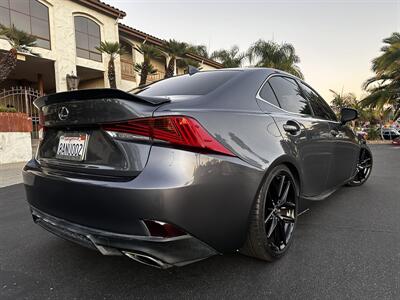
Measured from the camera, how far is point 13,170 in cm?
827

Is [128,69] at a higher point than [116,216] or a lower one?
higher

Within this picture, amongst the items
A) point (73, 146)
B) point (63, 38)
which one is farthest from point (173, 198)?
point (63, 38)

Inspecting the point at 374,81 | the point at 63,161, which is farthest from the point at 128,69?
the point at 63,161

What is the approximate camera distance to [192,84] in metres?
2.69

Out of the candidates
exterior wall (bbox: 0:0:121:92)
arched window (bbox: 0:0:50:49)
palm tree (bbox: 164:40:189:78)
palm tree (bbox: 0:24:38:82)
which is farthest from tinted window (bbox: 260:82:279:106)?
palm tree (bbox: 164:40:189:78)

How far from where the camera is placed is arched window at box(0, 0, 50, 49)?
1318 cm

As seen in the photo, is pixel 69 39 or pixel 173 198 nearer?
pixel 173 198

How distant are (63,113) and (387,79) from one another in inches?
912

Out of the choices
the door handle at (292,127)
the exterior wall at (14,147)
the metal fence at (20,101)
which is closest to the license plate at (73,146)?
the door handle at (292,127)

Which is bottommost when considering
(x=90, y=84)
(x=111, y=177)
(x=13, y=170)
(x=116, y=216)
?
(x=13, y=170)

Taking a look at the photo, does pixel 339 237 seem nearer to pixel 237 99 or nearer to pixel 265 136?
pixel 265 136

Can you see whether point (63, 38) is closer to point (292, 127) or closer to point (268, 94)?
point (268, 94)

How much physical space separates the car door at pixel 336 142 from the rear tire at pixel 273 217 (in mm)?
1016

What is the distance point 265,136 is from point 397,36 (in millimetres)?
22948
